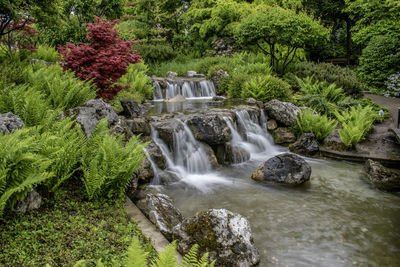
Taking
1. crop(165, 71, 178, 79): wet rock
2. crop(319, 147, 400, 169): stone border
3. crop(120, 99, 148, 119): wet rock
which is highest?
crop(165, 71, 178, 79): wet rock

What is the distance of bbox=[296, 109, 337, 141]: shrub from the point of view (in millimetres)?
9734

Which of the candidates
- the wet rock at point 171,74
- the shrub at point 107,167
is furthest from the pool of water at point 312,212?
the wet rock at point 171,74

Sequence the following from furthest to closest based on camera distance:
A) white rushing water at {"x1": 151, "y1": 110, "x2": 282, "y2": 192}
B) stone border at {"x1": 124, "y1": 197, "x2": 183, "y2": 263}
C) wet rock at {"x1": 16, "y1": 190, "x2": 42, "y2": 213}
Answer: white rushing water at {"x1": 151, "y1": 110, "x2": 282, "y2": 192}, stone border at {"x1": 124, "y1": 197, "x2": 183, "y2": 263}, wet rock at {"x1": 16, "y1": 190, "x2": 42, "y2": 213}

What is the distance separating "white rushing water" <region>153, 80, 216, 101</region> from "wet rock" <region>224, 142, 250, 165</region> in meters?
5.77

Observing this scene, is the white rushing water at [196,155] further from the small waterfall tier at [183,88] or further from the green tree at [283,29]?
the green tree at [283,29]

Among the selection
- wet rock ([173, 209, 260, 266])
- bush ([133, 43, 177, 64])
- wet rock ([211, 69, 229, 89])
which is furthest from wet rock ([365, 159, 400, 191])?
bush ([133, 43, 177, 64])

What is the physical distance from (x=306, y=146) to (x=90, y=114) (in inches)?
265

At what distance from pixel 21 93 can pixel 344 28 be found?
28489mm

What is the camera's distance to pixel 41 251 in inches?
123

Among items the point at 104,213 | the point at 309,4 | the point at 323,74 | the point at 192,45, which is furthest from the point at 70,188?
the point at 309,4

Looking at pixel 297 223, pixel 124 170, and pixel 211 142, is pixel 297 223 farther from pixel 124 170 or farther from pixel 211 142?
pixel 211 142

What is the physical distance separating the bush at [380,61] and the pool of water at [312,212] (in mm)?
12016

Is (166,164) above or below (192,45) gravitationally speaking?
below

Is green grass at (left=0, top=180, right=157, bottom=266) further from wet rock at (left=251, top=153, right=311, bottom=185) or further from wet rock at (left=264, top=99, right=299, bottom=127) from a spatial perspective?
wet rock at (left=264, top=99, right=299, bottom=127)
